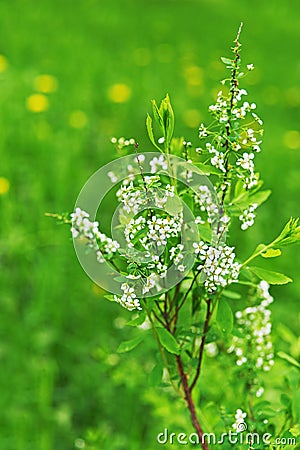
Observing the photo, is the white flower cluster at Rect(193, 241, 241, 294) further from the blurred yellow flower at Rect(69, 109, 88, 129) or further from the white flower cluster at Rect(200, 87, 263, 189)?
the blurred yellow flower at Rect(69, 109, 88, 129)

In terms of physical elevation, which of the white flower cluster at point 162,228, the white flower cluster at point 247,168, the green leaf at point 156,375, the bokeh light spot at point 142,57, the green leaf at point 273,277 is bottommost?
the green leaf at point 156,375

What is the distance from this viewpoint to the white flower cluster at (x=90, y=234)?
0.98 metres

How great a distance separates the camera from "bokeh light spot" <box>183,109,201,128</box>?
3924 mm

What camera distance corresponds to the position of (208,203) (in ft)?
3.22

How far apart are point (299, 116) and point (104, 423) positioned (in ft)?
10.3

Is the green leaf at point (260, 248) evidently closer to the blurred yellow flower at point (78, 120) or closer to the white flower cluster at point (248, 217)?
the white flower cluster at point (248, 217)

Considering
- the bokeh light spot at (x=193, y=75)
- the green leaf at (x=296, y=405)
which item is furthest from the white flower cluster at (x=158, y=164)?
the bokeh light spot at (x=193, y=75)

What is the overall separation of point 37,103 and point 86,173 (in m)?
0.74

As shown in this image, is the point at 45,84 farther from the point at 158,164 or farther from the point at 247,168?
the point at 247,168

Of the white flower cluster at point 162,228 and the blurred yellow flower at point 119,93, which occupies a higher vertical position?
the blurred yellow flower at point 119,93

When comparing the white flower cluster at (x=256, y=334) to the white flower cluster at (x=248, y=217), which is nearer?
the white flower cluster at (x=248, y=217)

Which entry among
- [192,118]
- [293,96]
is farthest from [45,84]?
[293,96]

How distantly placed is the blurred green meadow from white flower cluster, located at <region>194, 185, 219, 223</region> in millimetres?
423

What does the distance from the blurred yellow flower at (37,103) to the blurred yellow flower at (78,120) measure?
0.53 feet
